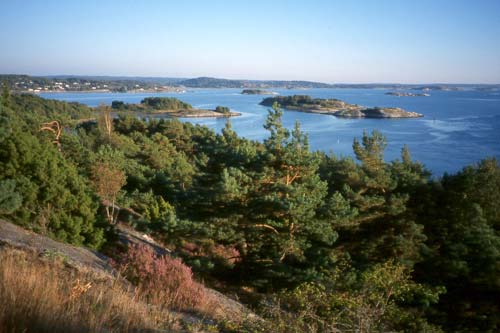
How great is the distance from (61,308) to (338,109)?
7026 centimetres

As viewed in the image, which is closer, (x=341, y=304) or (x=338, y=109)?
(x=341, y=304)

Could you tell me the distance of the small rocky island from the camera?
211 ft

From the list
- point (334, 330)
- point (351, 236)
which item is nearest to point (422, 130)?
point (351, 236)

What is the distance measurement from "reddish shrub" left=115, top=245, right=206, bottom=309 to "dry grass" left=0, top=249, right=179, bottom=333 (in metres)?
0.98

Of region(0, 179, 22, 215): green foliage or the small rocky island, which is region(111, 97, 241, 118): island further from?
region(0, 179, 22, 215): green foliage

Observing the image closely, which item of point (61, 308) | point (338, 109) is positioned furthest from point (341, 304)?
point (338, 109)

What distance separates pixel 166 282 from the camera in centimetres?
475

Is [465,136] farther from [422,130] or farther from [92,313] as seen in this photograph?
[92,313]

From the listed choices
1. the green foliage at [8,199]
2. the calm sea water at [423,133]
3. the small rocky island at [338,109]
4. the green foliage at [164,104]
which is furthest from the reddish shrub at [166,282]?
the small rocky island at [338,109]

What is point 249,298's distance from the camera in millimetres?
8961

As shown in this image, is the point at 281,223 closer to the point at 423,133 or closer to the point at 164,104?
the point at 423,133

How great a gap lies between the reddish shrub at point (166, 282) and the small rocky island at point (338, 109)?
56.1m

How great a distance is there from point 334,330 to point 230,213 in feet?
23.1

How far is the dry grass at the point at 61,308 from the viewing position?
2.37m
